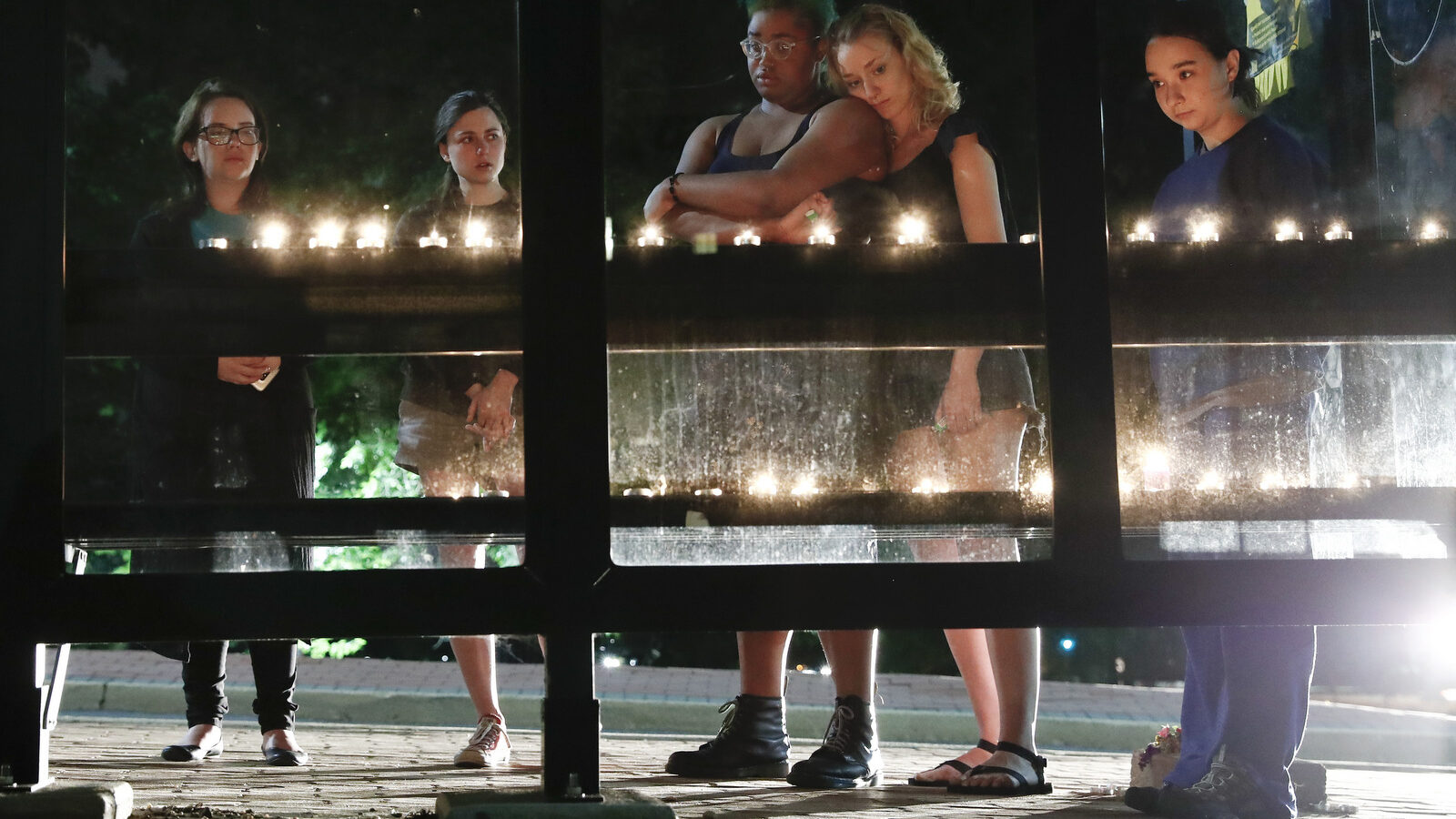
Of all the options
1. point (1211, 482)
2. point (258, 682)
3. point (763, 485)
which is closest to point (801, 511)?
point (763, 485)

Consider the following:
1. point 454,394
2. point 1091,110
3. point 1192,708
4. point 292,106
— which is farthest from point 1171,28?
point 292,106

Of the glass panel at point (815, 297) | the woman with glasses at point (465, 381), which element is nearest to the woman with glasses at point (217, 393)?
the woman with glasses at point (465, 381)

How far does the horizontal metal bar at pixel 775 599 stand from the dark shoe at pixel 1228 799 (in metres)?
0.46

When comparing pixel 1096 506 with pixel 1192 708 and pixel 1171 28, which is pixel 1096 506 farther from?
pixel 1171 28

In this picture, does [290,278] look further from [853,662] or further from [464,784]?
[853,662]

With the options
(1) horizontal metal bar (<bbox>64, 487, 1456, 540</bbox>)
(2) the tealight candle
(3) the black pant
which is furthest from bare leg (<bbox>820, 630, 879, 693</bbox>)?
(3) the black pant

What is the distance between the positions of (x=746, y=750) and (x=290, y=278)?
193cm

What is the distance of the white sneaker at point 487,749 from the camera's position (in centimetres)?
429

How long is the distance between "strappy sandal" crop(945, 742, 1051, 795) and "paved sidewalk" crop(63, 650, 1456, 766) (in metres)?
3.52

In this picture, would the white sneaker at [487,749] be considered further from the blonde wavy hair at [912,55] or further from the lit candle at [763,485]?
the blonde wavy hair at [912,55]

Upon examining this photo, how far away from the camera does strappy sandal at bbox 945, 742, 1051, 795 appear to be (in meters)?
3.76

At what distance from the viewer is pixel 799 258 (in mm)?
3123

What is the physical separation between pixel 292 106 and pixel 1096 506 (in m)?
2.15

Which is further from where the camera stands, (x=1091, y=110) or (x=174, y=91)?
(x=174, y=91)
